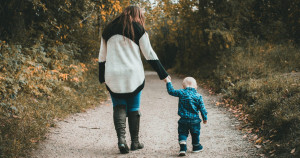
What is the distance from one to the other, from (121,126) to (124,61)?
872 millimetres

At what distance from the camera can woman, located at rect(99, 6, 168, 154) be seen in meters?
3.90

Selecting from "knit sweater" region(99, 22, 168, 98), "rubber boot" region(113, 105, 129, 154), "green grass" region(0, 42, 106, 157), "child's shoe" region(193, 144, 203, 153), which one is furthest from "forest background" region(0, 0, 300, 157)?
"knit sweater" region(99, 22, 168, 98)

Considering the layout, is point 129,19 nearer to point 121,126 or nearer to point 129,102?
point 129,102

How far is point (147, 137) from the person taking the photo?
5.10 meters

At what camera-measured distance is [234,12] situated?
12.5 meters

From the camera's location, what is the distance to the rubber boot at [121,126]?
12.9 ft

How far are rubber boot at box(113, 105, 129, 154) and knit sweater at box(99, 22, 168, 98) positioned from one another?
0.21 meters

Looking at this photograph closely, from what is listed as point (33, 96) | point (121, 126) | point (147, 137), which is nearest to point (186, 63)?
point (33, 96)

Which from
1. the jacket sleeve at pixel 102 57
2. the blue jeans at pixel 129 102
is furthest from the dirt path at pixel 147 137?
the jacket sleeve at pixel 102 57

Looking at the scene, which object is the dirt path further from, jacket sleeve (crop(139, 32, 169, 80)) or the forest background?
jacket sleeve (crop(139, 32, 169, 80))

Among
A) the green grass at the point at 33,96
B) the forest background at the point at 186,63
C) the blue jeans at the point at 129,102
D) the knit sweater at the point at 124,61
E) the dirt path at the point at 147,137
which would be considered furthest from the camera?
the forest background at the point at 186,63

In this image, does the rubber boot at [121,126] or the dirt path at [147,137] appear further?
the dirt path at [147,137]

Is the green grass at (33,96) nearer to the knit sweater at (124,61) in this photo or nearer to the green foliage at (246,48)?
the knit sweater at (124,61)

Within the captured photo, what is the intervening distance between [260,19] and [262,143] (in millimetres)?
11239
